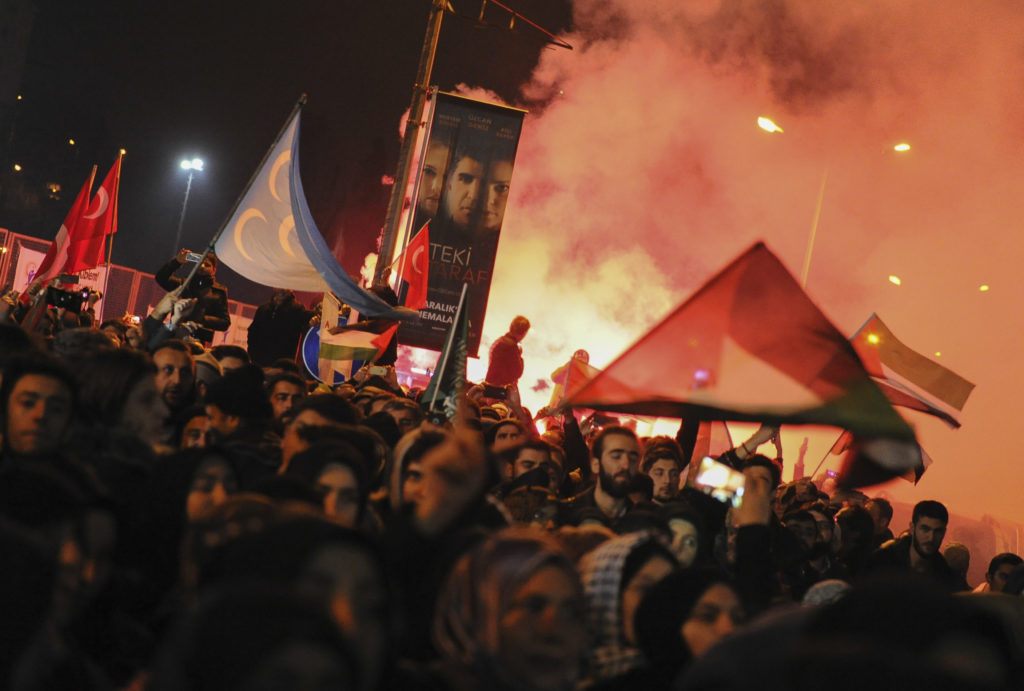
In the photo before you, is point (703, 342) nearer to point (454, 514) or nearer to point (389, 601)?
point (454, 514)

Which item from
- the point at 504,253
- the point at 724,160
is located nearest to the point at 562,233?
the point at 504,253

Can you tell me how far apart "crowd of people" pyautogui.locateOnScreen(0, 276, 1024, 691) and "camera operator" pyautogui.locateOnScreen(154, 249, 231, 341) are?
3181mm

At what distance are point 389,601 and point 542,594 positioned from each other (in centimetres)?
44

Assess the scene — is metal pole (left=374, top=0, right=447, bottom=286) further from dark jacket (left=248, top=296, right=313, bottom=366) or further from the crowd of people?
the crowd of people

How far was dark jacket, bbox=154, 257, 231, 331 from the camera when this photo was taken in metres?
8.16

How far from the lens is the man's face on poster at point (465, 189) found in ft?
49.3

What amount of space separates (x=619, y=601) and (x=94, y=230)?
8.69 m

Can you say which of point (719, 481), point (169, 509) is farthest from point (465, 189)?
point (169, 509)

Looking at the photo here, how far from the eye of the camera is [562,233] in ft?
77.6

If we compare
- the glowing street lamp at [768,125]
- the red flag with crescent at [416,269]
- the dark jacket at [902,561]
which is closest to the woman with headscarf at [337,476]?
the dark jacket at [902,561]

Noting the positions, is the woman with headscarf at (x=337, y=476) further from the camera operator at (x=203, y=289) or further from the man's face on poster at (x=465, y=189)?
the man's face on poster at (x=465, y=189)

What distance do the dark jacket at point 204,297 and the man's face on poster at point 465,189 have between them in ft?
22.4

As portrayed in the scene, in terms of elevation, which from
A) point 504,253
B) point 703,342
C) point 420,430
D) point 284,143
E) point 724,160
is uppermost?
point 724,160

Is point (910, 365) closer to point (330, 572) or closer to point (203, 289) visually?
Result: point (203, 289)
